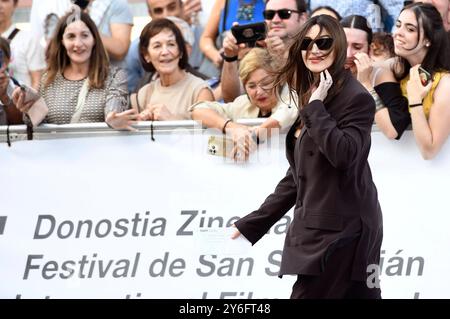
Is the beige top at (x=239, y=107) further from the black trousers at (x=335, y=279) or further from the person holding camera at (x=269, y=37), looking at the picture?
the black trousers at (x=335, y=279)

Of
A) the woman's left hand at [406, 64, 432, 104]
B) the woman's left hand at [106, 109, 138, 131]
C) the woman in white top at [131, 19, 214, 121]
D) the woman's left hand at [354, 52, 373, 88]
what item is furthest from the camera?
the woman in white top at [131, 19, 214, 121]

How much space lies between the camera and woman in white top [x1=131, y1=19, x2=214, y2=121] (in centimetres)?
716

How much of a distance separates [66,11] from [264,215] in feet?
9.54

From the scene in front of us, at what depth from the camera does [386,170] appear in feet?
21.1

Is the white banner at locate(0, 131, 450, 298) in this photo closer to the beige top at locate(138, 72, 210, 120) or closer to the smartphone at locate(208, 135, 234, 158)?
the smartphone at locate(208, 135, 234, 158)

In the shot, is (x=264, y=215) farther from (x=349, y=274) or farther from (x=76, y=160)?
(x=76, y=160)

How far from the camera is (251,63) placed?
22.5 feet

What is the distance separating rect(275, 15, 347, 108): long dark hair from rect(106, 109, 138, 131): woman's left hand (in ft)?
4.97

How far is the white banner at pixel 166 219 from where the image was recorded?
20.8ft

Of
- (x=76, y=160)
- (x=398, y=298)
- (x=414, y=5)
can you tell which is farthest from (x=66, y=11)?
(x=398, y=298)

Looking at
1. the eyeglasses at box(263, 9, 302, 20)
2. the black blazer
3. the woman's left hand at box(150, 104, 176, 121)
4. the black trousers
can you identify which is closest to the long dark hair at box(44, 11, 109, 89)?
the woman's left hand at box(150, 104, 176, 121)

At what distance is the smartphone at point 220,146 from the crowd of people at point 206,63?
74 millimetres

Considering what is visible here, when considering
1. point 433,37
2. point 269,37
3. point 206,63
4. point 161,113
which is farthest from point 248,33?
point 433,37

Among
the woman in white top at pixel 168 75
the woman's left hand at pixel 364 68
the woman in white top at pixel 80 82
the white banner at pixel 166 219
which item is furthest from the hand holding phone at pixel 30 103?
the woman's left hand at pixel 364 68
